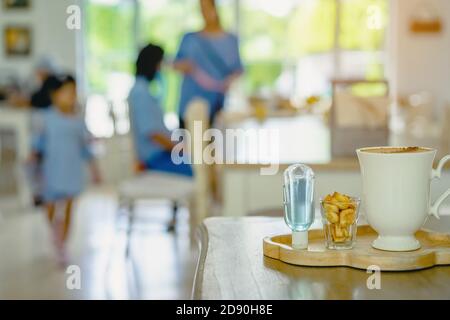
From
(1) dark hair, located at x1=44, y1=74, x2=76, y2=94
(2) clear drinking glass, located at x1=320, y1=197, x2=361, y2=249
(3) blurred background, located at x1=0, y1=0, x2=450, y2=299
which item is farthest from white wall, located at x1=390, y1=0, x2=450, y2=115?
(2) clear drinking glass, located at x1=320, y1=197, x2=361, y2=249

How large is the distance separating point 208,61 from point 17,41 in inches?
159

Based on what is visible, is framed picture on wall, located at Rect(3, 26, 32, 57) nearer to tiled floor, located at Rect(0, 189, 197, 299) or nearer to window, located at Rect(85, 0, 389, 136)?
window, located at Rect(85, 0, 389, 136)

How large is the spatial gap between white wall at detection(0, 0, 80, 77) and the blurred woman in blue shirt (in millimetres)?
3773

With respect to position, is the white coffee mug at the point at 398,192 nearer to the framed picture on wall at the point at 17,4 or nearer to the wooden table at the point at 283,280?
the wooden table at the point at 283,280

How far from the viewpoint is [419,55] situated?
30.2ft

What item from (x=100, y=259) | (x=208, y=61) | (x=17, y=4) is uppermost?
(x=17, y=4)

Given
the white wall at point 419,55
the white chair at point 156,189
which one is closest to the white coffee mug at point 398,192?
the white chair at point 156,189

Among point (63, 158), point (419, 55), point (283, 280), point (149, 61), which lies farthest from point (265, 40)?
point (283, 280)

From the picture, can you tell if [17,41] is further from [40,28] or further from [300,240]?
[300,240]

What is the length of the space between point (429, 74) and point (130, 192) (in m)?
5.45

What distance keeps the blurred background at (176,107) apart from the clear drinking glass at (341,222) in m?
0.42

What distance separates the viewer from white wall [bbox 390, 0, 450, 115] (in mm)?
8953

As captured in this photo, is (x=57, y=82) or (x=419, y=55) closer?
(x=57, y=82)

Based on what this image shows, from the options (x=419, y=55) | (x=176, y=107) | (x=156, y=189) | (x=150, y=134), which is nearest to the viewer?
(x=156, y=189)
